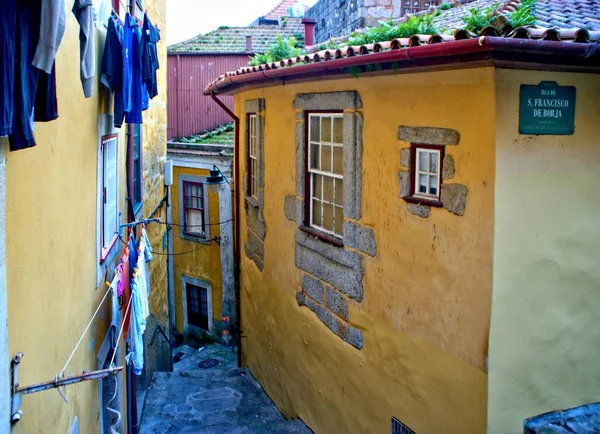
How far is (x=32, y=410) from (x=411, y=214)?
334cm

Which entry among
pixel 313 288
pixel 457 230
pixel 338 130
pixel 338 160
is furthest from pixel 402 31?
pixel 313 288

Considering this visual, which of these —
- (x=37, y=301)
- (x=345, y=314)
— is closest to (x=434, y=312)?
(x=345, y=314)

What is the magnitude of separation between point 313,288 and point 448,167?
10.1 ft

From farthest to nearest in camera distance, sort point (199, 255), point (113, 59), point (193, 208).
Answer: point (199, 255) < point (193, 208) < point (113, 59)

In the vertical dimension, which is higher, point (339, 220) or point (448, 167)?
point (448, 167)

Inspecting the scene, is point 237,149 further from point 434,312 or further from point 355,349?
point 434,312

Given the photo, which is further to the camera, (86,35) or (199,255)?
(199,255)

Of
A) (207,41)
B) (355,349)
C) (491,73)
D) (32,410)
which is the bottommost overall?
(355,349)

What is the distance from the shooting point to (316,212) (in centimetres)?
780

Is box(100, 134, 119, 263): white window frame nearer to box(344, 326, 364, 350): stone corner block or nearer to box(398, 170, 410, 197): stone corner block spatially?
box(344, 326, 364, 350): stone corner block

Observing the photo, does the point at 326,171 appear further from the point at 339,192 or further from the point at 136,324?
the point at 136,324

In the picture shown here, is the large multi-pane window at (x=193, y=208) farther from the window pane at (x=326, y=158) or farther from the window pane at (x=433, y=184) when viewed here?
the window pane at (x=433, y=184)

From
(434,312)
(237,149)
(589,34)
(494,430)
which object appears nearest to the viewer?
(589,34)

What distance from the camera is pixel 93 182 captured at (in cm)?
621
